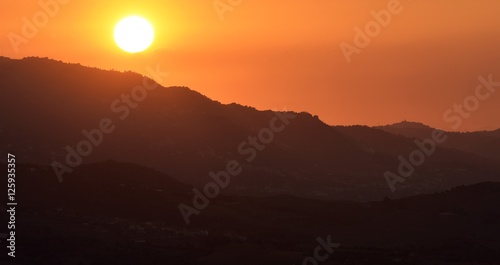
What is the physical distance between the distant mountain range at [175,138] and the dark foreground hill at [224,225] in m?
36.3

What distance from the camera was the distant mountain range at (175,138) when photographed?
155500 mm

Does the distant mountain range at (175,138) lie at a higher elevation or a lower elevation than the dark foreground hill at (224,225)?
higher

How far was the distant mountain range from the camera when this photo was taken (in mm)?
155500

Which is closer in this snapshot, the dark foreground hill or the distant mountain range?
the dark foreground hill

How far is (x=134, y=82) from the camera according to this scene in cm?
17825

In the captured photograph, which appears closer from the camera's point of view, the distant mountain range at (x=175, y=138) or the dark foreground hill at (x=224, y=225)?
the dark foreground hill at (x=224, y=225)

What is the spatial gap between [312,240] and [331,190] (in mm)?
67046

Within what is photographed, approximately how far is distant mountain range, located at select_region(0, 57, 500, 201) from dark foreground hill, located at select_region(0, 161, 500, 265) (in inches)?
1428

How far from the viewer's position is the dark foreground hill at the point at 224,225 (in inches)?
3177

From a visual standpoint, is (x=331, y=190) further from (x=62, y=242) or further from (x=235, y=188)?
(x=62, y=242)

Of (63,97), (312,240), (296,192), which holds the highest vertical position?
(63,97)

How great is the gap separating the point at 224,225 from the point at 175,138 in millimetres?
72190

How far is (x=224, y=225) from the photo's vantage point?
97.5 meters

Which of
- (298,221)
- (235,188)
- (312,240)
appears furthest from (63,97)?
(312,240)
